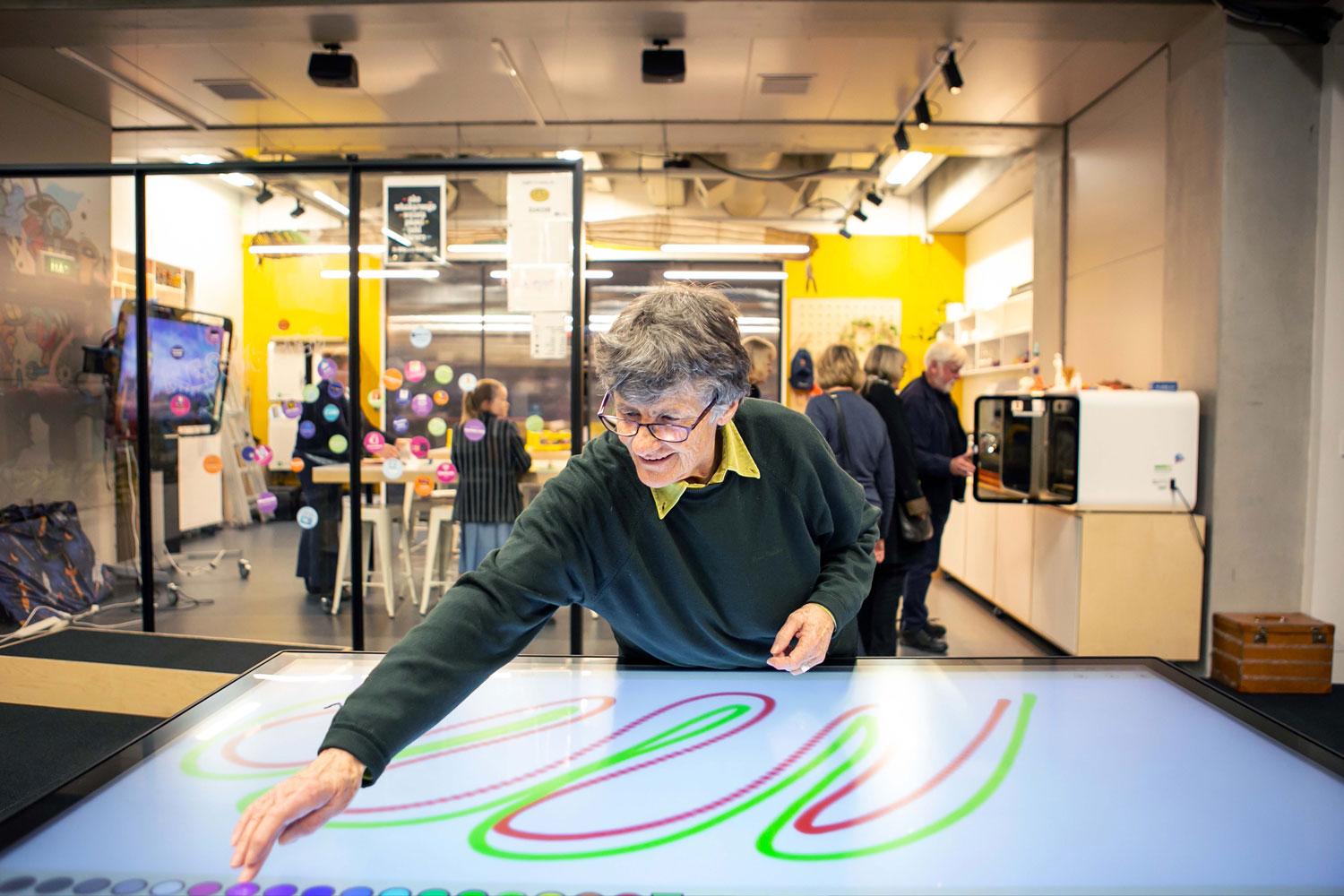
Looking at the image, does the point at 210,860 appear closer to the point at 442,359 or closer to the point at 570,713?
the point at 570,713

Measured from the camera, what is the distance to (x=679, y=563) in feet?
4.33

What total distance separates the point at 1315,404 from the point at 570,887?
4.30 m

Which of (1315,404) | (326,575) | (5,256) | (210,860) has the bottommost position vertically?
(326,575)

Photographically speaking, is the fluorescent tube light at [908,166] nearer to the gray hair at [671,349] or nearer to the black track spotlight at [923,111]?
the black track spotlight at [923,111]

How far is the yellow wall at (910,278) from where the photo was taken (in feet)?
27.1

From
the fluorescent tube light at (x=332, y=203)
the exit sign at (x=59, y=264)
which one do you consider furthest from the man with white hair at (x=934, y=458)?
the exit sign at (x=59, y=264)

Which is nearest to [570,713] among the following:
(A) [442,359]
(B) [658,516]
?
(B) [658,516]

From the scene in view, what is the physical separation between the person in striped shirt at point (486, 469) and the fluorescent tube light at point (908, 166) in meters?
4.40

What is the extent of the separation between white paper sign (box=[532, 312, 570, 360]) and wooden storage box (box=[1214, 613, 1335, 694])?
3.42m

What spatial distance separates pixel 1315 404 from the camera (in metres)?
3.60

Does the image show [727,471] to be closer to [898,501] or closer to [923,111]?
[898,501]

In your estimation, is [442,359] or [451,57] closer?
[442,359]

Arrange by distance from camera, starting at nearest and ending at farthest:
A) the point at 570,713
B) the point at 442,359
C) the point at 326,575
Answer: the point at 570,713, the point at 442,359, the point at 326,575

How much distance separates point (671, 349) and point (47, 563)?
4255 mm
